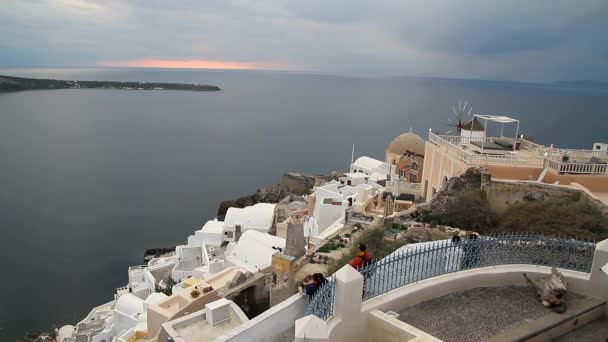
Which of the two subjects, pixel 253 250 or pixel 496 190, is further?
pixel 253 250

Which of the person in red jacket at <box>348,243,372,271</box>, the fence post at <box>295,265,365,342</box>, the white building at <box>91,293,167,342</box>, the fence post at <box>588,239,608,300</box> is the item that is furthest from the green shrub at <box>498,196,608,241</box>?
the white building at <box>91,293,167,342</box>

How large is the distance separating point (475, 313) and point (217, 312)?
17.2 ft

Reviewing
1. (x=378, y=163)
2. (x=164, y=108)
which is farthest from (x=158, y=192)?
(x=164, y=108)

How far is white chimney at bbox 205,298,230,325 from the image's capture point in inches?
357

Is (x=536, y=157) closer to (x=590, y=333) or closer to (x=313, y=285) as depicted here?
(x=590, y=333)

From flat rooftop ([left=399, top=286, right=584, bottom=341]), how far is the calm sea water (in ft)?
87.6

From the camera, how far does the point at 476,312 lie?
6883 millimetres

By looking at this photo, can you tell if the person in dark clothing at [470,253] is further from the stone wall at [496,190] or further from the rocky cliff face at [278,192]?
the rocky cliff face at [278,192]

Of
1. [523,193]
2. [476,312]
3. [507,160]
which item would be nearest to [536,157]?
[507,160]

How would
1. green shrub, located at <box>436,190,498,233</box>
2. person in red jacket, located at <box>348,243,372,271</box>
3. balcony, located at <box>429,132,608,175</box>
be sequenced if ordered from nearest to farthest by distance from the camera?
person in red jacket, located at <box>348,243,372,271</box> → green shrub, located at <box>436,190,498,233</box> → balcony, located at <box>429,132,608,175</box>

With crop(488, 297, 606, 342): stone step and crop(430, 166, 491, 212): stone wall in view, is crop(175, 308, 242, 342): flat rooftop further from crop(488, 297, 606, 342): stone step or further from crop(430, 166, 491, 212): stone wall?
crop(430, 166, 491, 212): stone wall

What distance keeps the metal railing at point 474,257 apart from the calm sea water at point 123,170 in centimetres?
2645

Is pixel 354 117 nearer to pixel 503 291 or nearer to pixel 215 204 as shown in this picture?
pixel 215 204

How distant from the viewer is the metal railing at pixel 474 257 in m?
6.78
